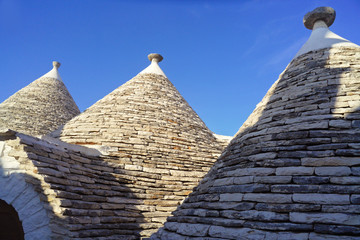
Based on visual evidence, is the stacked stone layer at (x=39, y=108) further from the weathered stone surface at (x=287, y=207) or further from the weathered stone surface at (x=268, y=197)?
the weathered stone surface at (x=287, y=207)

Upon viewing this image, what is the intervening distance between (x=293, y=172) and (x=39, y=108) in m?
9.07

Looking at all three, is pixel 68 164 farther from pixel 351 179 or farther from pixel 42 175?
pixel 351 179

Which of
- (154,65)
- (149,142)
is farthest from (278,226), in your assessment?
(154,65)

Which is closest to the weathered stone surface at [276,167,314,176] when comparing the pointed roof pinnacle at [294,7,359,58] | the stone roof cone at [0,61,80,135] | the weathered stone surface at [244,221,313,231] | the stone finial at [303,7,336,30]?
the weathered stone surface at [244,221,313,231]

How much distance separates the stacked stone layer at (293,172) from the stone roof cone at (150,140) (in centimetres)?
182

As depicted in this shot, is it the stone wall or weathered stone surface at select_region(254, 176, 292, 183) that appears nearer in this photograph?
weathered stone surface at select_region(254, 176, 292, 183)

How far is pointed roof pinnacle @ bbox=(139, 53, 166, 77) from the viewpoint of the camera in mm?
8336

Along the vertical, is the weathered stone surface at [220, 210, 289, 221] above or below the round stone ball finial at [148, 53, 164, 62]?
below

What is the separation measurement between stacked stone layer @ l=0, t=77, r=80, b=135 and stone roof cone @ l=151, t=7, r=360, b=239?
712 centimetres

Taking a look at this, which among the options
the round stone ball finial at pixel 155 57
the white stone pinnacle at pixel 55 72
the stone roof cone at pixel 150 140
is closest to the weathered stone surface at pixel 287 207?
the stone roof cone at pixel 150 140

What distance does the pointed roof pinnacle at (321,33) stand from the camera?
456 centimetres

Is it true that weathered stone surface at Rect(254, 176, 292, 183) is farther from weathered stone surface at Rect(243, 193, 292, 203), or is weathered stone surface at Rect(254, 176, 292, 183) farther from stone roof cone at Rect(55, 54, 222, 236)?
stone roof cone at Rect(55, 54, 222, 236)

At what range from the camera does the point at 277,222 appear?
2514 millimetres

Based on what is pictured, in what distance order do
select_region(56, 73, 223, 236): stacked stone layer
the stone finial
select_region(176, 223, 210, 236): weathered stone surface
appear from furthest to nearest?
select_region(56, 73, 223, 236): stacked stone layer, the stone finial, select_region(176, 223, 210, 236): weathered stone surface
